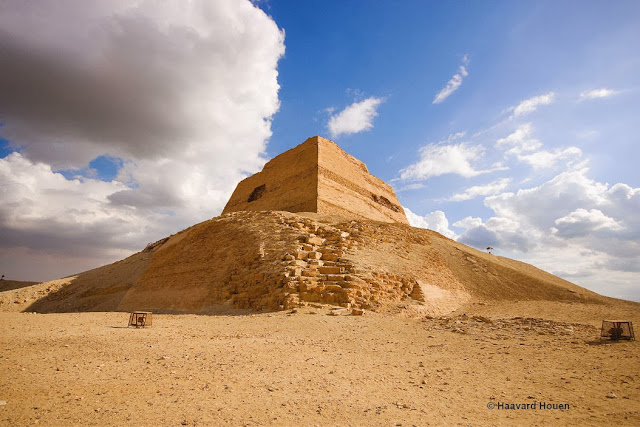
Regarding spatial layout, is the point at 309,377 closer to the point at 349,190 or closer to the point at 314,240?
A: the point at 314,240

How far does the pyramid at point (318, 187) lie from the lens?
22344 millimetres

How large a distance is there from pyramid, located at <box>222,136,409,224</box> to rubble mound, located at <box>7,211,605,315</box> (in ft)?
12.4

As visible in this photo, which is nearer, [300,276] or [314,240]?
[300,276]

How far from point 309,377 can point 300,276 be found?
7008 mm

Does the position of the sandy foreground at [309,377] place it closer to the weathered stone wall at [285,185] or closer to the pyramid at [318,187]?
the pyramid at [318,187]

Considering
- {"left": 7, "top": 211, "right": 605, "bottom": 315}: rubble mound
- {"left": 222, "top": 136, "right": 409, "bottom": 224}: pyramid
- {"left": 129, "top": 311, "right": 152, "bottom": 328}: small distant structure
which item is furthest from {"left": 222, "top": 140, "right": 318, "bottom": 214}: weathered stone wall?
{"left": 129, "top": 311, "right": 152, "bottom": 328}: small distant structure

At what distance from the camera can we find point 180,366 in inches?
167

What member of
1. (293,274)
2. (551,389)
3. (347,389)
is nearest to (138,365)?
(347,389)

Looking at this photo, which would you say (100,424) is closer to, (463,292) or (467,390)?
(467,390)

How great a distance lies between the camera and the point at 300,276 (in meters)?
11.1

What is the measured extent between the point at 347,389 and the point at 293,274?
756cm

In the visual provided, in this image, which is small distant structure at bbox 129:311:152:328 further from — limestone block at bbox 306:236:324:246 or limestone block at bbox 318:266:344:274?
limestone block at bbox 306:236:324:246

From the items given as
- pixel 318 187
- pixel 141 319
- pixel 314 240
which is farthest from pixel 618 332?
pixel 318 187

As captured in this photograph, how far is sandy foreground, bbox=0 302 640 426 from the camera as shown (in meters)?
3.00
